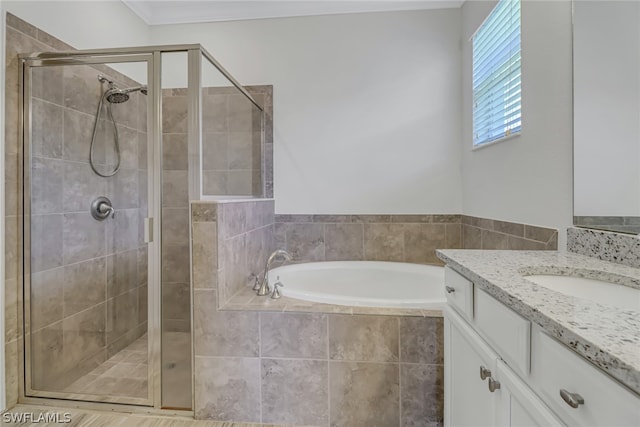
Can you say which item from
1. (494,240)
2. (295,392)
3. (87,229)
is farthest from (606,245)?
(87,229)

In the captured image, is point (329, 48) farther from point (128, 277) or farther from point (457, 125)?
point (128, 277)

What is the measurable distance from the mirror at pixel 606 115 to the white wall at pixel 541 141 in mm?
56

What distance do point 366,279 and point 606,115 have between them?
1.70 meters

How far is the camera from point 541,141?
4.84ft

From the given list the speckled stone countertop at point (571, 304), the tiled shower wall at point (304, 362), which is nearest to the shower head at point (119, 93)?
the tiled shower wall at point (304, 362)

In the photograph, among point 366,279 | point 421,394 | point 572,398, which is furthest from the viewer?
point 366,279

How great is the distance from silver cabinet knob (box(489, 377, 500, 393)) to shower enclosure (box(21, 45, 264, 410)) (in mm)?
1354

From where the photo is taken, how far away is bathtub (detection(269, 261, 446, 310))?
2271 mm

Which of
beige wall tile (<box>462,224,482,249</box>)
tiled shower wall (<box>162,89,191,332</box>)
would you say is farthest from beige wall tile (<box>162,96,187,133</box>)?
beige wall tile (<box>462,224,482,249</box>)

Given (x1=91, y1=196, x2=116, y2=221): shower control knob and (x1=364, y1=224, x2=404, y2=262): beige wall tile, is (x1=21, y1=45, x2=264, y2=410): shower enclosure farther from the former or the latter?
(x1=364, y1=224, x2=404, y2=262): beige wall tile

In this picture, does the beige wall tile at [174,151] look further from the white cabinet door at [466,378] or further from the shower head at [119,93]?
the white cabinet door at [466,378]

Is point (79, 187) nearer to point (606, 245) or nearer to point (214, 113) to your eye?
point (214, 113)

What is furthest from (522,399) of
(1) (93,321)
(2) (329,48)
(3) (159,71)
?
(2) (329,48)

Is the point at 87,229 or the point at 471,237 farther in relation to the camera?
the point at 471,237
